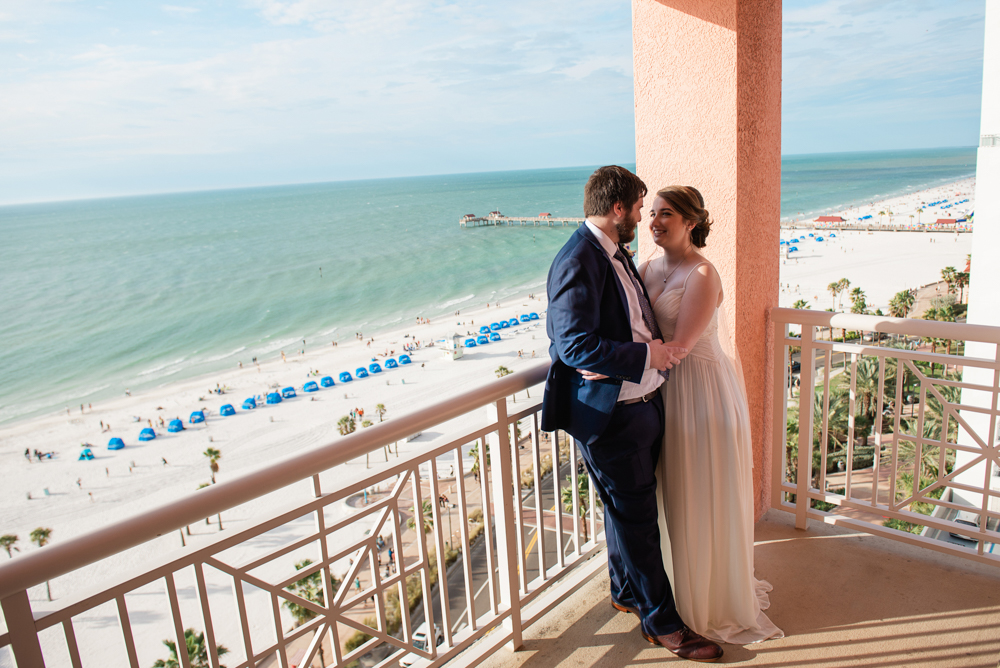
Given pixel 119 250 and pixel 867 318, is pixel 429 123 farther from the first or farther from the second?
pixel 867 318

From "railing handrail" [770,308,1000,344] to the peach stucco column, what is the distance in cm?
16

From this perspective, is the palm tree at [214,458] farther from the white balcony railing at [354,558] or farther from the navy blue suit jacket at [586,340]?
the navy blue suit jacket at [586,340]

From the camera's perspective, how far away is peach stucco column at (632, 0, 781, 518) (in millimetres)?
2326

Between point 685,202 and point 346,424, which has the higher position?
point 685,202

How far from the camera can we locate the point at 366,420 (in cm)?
2242

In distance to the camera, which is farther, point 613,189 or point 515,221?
point 515,221

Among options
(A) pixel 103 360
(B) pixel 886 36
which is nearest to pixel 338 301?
(A) pixel 103 360

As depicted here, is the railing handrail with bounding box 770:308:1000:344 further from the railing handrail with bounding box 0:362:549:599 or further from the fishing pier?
the fishing pier

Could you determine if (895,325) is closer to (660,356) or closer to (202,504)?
(660,356)

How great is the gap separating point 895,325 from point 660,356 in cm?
126

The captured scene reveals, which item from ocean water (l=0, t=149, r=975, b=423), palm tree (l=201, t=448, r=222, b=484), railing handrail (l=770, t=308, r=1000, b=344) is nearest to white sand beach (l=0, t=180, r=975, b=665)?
palm tree (l=201, t=448, r=222, b=484)

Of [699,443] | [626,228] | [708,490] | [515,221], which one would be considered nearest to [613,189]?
[626,228]

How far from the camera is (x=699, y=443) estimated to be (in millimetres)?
1954

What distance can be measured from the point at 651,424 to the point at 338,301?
3903 cm
